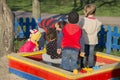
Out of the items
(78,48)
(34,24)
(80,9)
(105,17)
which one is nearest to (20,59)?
(78,48)

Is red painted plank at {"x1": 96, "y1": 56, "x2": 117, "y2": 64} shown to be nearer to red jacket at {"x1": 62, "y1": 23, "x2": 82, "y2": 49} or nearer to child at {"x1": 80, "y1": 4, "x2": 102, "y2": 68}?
child at {"x1": 80, "y1": 4, "x2": 102, "y2": 68}

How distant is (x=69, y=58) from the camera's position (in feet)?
25.5

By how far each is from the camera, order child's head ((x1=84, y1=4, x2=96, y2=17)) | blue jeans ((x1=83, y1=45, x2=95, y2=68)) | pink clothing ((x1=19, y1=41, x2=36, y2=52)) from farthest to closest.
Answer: pink clothing ((x1=19, y1=41, x2=36, y2=52)) < blue jeans ((x1=83, y1=45, x2=95, y2=68)) < child's head ((x1=84, y1=4, x2=96, y2=17))

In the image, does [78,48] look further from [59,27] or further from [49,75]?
[59,27]

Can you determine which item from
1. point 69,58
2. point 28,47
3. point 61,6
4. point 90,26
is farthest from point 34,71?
point 61,6

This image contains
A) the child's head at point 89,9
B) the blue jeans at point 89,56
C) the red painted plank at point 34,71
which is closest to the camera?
the red painted plank at point 34,71

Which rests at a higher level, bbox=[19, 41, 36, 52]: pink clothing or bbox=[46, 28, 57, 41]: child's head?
bbox=[46, 28, 57, 41]: child's head

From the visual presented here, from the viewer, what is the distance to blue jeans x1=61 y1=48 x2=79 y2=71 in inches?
303

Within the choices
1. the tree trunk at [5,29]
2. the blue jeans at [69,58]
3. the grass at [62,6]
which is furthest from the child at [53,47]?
the grass at [62,6]

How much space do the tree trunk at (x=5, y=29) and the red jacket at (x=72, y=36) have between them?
325cm

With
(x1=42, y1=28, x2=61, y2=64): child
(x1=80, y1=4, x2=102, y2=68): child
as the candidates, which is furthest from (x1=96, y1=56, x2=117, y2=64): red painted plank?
(x1=42, y1=28, x2=61, y2=64): child

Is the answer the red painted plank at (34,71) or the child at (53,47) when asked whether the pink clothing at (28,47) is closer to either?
the red painted plank at (34,71)

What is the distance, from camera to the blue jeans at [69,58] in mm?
7684

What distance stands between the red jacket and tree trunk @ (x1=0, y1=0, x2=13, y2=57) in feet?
10.6
